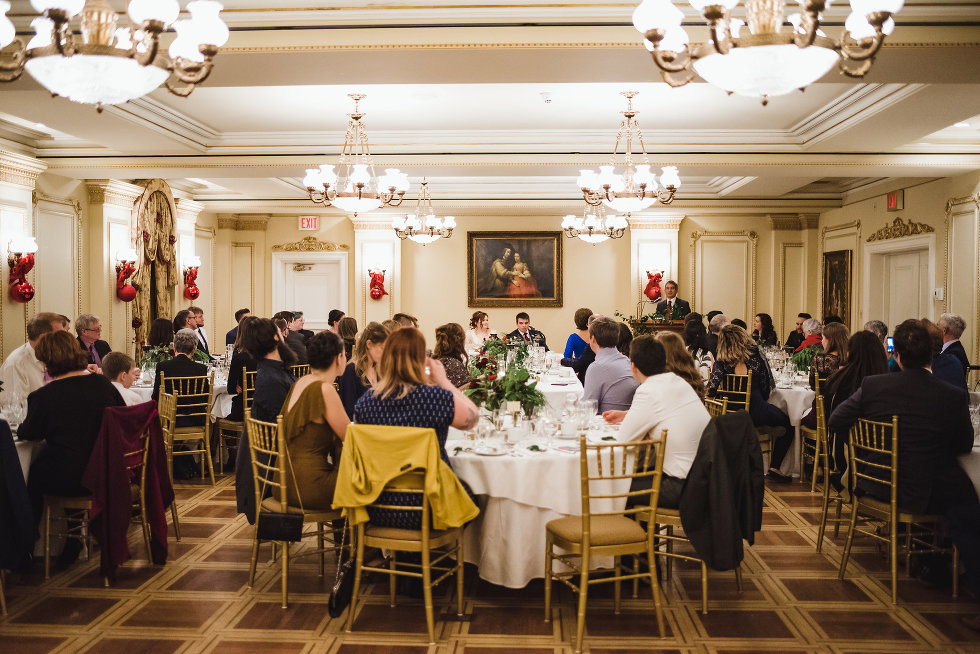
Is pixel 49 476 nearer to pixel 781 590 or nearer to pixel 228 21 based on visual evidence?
pixel 228 21

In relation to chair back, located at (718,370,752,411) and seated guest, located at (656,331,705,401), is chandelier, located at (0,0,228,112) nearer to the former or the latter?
seated guest, located at (656,331,705,401)

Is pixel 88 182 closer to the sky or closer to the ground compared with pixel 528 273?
closer to the sky

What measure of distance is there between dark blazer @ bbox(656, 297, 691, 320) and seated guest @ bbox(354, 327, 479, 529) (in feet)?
31.5

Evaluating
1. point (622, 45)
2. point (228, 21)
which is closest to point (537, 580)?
point (622, 45)

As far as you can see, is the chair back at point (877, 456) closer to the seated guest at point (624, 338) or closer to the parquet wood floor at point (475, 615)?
the parquet wood floor at point (475, 615)

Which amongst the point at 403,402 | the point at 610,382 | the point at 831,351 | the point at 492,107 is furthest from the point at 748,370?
the point at 403,402

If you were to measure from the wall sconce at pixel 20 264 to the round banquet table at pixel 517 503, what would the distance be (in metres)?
6.88

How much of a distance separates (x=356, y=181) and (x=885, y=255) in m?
8.83

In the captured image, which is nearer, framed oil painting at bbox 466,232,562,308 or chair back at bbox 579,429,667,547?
chair back at bbox 579,429,667,547

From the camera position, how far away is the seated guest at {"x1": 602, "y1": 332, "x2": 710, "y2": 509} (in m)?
4.09

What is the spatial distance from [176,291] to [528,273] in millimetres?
6220

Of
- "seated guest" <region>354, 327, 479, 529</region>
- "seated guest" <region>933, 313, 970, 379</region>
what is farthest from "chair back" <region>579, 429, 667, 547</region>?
"seated guest" <region>933, 313, 970, 379</region>

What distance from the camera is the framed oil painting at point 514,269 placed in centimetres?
1468

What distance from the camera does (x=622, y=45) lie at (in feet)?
16.6
